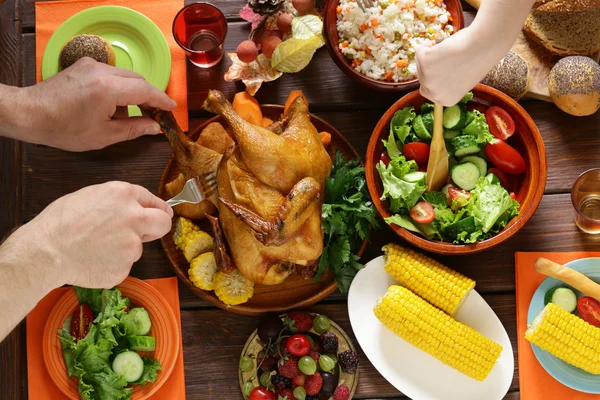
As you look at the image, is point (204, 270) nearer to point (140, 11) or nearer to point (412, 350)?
point (412, 350)

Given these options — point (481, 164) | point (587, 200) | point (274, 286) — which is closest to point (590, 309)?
point (587, 200)

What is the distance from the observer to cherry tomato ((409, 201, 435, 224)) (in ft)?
7.13

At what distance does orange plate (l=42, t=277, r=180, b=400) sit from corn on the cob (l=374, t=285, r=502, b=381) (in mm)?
731

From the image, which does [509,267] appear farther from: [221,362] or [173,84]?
[173,84]

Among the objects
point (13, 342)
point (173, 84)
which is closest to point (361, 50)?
point (173, 84)

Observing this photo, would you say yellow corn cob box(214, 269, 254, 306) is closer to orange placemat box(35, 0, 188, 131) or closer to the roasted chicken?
the roasted chicken

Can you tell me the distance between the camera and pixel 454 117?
2.23 meters

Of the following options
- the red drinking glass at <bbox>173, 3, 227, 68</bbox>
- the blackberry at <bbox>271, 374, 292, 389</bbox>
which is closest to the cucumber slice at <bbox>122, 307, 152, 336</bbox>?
the blackberry at <bbox>271, 374, 292, 389</bbox>

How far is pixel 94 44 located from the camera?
92.4 inches

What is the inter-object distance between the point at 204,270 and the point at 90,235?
1.52 ft

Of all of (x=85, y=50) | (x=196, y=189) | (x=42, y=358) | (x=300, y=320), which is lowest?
(x=42, y=358)

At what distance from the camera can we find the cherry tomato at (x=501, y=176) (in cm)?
227

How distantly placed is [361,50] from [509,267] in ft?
3.02

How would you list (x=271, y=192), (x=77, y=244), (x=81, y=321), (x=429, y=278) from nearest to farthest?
(x=77, y=244) < (x=271, y=192) < (x=429, y=278) < (x=81, y=321)
